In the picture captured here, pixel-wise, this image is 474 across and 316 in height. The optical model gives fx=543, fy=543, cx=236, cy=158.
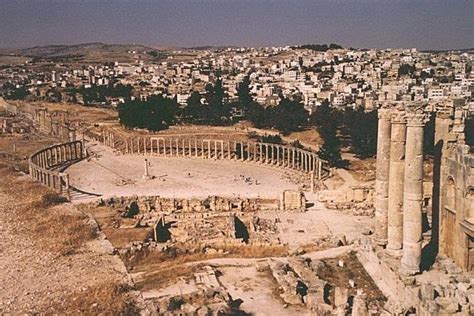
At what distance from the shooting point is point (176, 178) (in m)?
44.8

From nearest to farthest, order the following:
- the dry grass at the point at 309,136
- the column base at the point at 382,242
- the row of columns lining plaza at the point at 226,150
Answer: the column base at the point at 382,242 < the row of columns lining plaza at the point at 226,150 < the dry grass at the point at 309,136

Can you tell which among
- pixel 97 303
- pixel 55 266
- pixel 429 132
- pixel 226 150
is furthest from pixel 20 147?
pixel 429 132

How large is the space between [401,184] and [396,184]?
0.17 meters

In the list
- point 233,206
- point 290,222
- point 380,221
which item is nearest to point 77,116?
point 233,206

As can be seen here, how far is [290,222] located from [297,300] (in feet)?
37.5

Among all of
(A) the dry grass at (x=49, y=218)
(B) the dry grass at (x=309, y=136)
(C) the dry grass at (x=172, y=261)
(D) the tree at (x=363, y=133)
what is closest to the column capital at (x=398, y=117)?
(C) the dry grass at (x=172, y=261)

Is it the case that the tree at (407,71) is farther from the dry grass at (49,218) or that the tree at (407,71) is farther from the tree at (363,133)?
the dry grass at (49,218)

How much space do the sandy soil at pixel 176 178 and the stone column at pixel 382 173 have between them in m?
17.3

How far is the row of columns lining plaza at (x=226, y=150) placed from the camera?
48.4m

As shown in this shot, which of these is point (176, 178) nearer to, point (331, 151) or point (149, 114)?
point (331, 151)

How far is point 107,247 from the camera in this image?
2594 centimetres

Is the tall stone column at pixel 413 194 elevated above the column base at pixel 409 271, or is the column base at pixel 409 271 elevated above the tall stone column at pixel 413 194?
the tall stone column at pixel 413 194

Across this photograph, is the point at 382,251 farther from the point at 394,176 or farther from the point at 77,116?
the point at 77,116

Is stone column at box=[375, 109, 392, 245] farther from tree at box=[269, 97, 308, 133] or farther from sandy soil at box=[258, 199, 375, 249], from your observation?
tree at box=[269, 97, 308, 133]
